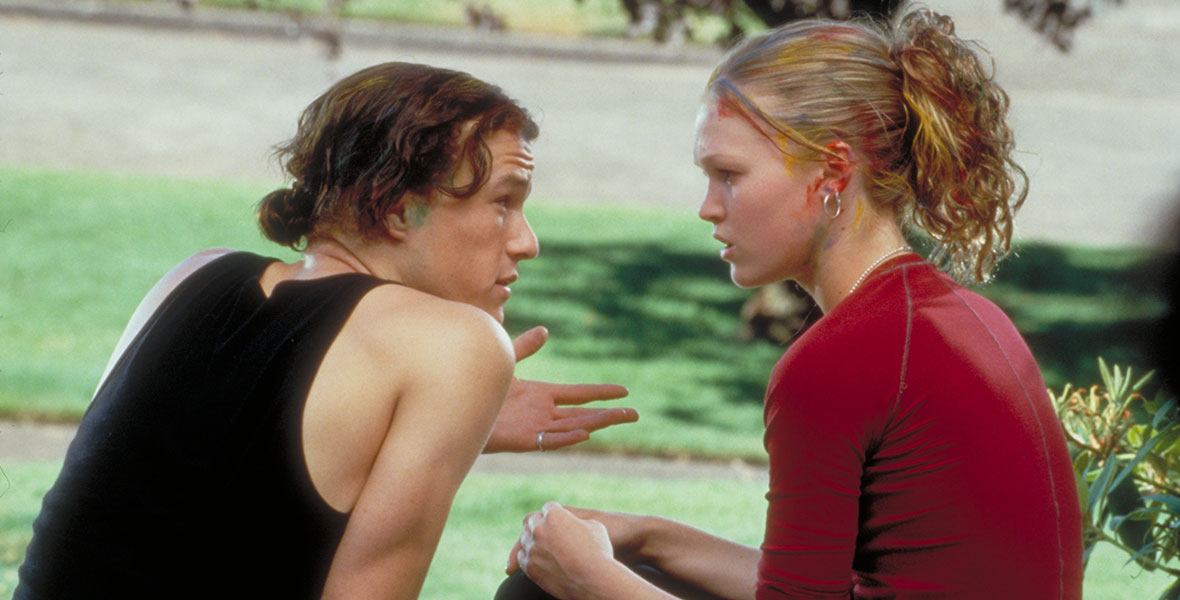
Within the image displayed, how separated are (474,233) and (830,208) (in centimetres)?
59

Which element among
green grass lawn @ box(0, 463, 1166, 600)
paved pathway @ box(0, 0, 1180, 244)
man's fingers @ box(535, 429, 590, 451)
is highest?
man's fingers @ box(535, 429, 590, 451)

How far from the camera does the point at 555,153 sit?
42.3 feet

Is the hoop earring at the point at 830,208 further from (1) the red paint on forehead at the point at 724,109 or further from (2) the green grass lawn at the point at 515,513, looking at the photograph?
(2) the green grass lawn at the point at 515,513

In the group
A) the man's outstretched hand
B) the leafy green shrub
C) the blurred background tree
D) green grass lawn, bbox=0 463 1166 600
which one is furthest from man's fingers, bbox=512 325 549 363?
the blurred background tree

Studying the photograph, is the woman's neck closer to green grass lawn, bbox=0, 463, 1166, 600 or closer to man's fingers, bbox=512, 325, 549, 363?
man's fingers, bbox=512, 325, 549, 363

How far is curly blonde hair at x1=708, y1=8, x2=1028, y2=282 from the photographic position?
2.04 metres

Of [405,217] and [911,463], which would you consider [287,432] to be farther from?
[911,463]

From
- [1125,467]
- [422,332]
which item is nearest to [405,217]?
[422,332]

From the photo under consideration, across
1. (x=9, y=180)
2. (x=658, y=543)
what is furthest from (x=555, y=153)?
(x=658, y=543)

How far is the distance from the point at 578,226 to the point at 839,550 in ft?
28.7

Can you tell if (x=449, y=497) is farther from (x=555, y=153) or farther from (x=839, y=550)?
(x=555, y=153)

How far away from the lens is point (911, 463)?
1873 millimetres

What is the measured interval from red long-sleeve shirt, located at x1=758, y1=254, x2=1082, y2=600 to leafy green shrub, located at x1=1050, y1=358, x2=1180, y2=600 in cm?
76

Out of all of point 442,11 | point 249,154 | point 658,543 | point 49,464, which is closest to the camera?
point 658,543
